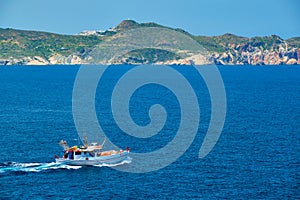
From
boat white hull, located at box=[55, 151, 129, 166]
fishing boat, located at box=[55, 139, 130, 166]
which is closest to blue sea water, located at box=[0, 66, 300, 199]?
boat white hull, located at box=[55, 151, 129, 166]

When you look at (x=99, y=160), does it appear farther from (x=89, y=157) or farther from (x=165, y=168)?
(x=165, y=168)

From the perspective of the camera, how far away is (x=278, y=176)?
95500 mm

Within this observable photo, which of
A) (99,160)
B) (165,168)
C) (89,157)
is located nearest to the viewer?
(165,168)

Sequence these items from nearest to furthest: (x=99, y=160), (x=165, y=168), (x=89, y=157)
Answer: (x=165, y=168), (x=99, y=160), (x=89, y=157)

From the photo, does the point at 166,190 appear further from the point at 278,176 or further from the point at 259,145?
the point at 259,145

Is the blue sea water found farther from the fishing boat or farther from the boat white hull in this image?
the fishing boat

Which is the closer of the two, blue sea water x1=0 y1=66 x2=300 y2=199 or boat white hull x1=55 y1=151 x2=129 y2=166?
blue sea water x1=0 y1=66 x2=300 y2=199

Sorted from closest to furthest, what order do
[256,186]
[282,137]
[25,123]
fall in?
[256,186] → [282,137] → [25,123]

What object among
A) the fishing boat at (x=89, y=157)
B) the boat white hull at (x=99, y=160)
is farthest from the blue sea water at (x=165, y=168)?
the fishing boat at (x=89, y=157)

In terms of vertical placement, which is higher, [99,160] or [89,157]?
[89,157]

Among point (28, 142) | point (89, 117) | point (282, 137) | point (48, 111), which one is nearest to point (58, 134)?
point (28, 142)

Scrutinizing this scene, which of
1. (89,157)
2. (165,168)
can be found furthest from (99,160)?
(165,168)

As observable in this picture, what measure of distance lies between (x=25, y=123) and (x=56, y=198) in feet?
202

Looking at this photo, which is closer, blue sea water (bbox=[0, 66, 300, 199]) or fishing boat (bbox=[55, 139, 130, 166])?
blue sea water (bbox=[0, 66, 300, 199])
